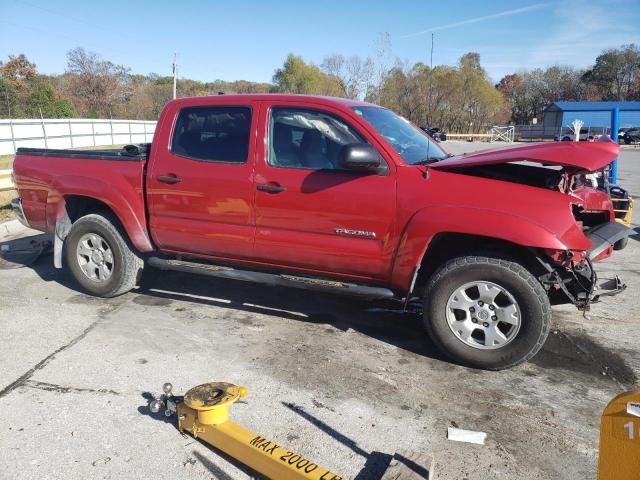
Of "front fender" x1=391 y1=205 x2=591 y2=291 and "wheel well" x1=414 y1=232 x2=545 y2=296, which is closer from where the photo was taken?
"front fender" x1=391 y1=205 x2=591 y2=291

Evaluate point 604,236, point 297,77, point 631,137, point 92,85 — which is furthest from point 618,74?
point 604,236

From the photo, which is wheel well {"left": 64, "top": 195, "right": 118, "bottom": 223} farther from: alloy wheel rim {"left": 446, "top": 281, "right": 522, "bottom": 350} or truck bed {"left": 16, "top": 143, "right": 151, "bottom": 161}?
alloy wheel rim {"left": 446, "top": 281, "right": 522, "bottom": 350}

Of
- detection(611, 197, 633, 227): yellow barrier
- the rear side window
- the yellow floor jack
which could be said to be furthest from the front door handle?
detection(611, 197, 633, 227): yellow barrier

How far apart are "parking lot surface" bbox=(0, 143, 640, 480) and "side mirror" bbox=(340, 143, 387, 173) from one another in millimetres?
1406

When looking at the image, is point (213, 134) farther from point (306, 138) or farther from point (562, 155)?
point (562, 155)

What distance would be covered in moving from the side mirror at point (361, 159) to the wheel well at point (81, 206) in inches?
104

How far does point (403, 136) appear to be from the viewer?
4.50 m

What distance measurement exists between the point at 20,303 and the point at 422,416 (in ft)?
13.0

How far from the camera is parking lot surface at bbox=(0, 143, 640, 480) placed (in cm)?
283

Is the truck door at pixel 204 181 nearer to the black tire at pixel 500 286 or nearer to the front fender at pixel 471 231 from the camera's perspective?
the front fender at pixel 471 231

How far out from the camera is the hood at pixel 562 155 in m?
3.46

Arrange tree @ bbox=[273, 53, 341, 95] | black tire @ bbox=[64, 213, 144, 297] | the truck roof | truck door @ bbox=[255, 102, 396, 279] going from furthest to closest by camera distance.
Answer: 1. tree @ bbox=[273, 53, 341, 95]
2. black tire @ bbox=[64, 213, 144, 297]
3. the truck roof
4. truck door @ bbox=[255, 102, 396, 279]

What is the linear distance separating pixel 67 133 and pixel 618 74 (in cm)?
7376

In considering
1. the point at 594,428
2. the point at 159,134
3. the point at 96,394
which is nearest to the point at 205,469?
the point at 96,394
